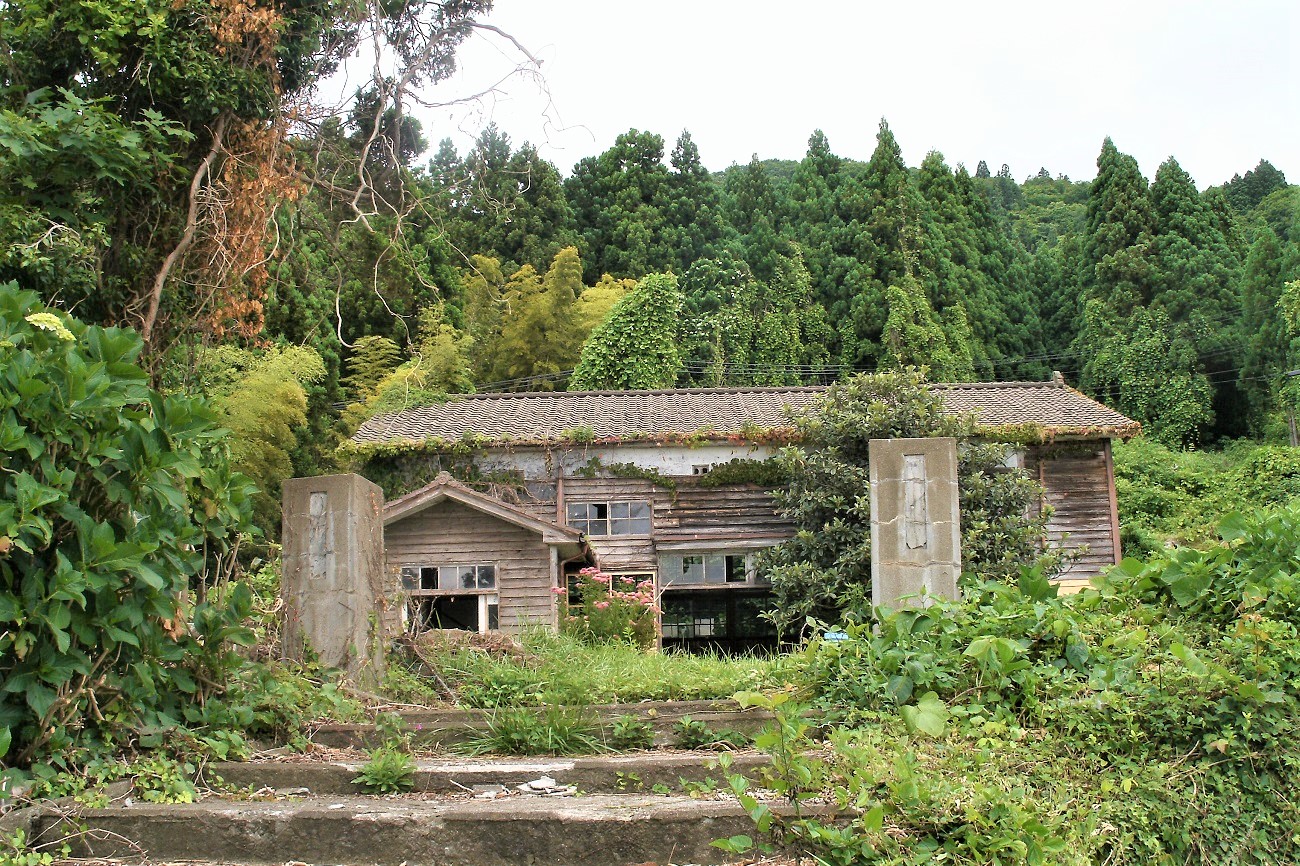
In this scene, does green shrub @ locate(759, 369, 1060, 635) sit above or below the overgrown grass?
above

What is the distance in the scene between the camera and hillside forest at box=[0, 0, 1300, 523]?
22.4ft

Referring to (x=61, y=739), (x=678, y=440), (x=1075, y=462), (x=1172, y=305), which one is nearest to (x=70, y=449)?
(x=61, y=739)

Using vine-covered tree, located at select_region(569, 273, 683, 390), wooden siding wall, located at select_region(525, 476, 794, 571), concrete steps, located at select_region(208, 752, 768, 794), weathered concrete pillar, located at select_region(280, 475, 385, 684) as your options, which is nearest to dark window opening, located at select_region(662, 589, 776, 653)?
wooden siding wall, located at select_region(525, 476, 794, 571)

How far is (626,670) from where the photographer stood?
6.67 meters

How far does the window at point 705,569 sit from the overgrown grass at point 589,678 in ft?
39.5

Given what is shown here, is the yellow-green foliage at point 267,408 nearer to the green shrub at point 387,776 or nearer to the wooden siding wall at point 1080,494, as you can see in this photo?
the wooden siding wall at point 1080,494

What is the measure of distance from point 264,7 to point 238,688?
180 inches

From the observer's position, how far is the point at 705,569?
63.0 ft

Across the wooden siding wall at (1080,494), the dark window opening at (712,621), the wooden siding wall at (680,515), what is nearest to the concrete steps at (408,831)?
the wooden siding wall at (680,515)

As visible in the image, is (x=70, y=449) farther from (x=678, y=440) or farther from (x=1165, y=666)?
(x=678, y=440)

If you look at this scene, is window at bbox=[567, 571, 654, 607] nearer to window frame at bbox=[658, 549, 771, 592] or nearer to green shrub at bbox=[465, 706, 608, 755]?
window frame at bbox=[658, 549, 771, 592]

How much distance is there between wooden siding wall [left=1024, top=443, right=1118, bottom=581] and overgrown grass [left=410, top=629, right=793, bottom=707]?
13.7 metres

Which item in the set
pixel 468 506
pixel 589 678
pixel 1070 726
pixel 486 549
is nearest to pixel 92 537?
pixel 589 678

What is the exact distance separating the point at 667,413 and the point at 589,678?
1398 centimetres
